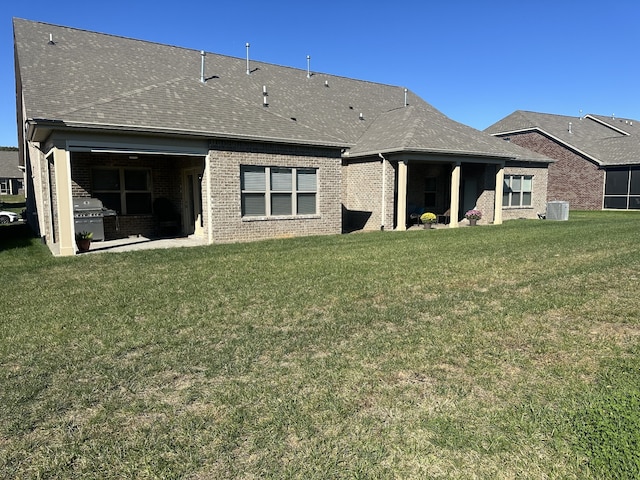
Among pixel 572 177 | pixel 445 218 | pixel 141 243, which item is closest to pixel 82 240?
pixel 141 243

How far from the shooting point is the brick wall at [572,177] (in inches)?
1184

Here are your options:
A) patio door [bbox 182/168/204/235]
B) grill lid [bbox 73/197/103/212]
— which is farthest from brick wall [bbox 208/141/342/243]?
grill lid [bbox 73/197/103/212]

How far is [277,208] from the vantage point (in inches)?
574

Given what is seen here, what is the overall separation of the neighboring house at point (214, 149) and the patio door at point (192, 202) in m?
0.05

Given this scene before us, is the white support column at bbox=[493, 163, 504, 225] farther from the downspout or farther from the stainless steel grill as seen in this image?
the stainless steel grill

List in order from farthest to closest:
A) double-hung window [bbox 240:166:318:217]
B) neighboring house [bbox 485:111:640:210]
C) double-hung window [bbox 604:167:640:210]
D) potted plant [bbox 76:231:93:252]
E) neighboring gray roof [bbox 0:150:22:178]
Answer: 1. neighboring gray roof [bbox 0:150:22:178]
2. neighboring house [bbox 485:111:640:210]
3. double-hung window [bbox 604:167:640:210]
4. double-hung window [bbox 240:166:318:217]
5. potted plant [bbox 76:231:93:252]

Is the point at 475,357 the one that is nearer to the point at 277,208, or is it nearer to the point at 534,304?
the point at 534,304

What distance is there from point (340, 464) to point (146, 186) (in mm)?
14208

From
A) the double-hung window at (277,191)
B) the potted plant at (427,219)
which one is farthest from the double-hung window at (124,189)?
the potted plant at (427,219)

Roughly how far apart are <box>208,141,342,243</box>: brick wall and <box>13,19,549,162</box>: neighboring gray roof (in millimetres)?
469

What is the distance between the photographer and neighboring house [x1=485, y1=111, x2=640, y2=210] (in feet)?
94.8

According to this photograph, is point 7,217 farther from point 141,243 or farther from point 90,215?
point 141,243

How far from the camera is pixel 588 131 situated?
35.0 m

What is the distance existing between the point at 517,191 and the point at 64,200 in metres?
19.9
